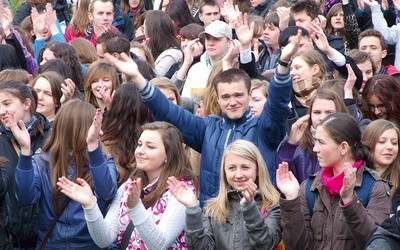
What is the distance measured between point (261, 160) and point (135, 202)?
3.17ft

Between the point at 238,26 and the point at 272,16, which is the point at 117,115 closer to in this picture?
the point at 238,26

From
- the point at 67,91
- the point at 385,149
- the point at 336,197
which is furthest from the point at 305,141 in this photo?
the point at 67,91

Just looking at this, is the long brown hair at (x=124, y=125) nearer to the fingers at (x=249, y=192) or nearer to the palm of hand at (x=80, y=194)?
the palm of hand at (x=80, y=194)

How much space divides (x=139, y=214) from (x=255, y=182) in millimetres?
873

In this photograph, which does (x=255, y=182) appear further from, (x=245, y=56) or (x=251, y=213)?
(x=245, y=56)

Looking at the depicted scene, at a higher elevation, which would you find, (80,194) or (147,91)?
(147,91)

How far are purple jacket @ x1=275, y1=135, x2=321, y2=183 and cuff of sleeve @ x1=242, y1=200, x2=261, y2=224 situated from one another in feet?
4.04

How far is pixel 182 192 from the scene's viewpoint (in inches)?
261

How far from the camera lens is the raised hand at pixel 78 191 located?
22.5ft

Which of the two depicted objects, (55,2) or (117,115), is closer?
(117,115)

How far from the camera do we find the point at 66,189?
686 cm

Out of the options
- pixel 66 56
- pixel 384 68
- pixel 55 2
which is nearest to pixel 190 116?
pixel 66 56

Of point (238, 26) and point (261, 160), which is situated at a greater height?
point (238, 26)

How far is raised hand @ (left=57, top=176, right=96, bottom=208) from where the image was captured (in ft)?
22.5
